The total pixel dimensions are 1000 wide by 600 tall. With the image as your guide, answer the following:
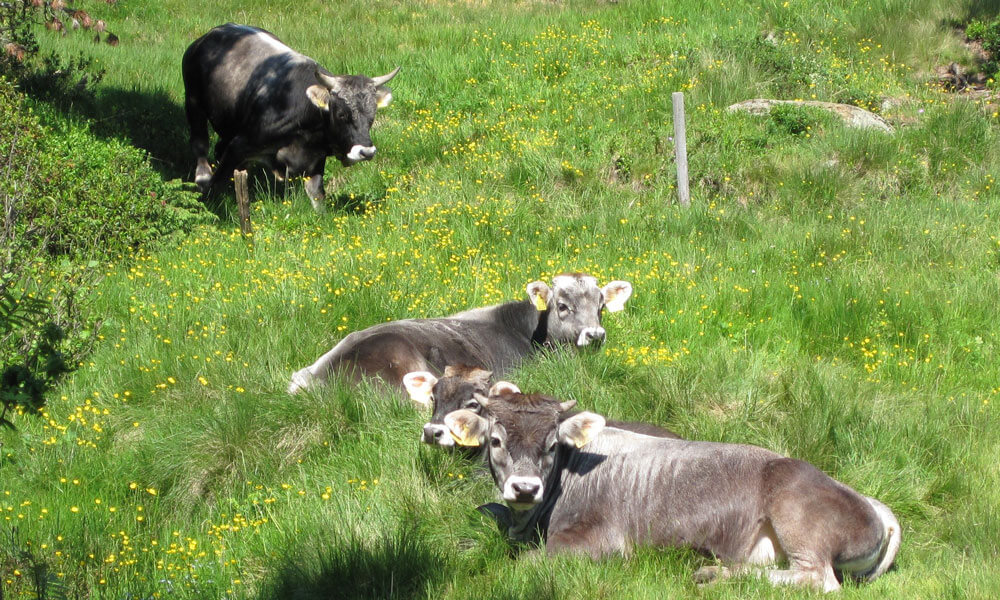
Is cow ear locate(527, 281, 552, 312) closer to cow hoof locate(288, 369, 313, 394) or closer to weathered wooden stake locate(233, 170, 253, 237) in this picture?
cow hoof locate(288, 369, 313, 394)

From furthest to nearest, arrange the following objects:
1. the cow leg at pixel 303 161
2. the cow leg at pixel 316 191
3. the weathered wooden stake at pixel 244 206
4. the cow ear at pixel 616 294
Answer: the cow leg at pixel 303 161, the cow leg at pixel 316 191, the weathered wooden stake at pixel 244 206, the cow ear at pixel 616 294

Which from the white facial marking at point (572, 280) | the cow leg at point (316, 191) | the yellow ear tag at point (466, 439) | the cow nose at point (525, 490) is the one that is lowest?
the cow leg at point (316, 191)

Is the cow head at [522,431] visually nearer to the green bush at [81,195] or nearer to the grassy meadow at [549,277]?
the grassy meadow at [549,277]

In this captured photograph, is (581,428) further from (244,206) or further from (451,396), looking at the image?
(244,206)

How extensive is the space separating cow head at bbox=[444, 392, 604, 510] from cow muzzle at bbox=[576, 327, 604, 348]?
250cm

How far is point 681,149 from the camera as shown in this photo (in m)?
13.2

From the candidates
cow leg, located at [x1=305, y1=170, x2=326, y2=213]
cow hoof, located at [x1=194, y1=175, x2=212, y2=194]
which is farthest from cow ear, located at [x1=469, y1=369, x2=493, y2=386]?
cow hoof, located at [x1=194, y1=175, x2=212, y2=194]

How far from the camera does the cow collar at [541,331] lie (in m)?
9.63

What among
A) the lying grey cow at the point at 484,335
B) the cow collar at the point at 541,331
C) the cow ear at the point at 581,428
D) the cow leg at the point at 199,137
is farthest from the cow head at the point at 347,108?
the cow ear at the point at 581,428

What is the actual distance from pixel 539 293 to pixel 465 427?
10.5ft

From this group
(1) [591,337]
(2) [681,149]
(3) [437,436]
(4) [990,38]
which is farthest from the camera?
(4) [990,38]

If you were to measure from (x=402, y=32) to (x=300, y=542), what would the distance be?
15650 mm

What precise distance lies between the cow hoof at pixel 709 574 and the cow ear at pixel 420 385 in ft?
8.28

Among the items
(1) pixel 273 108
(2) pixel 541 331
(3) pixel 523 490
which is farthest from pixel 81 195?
(3) pixel 523 490
